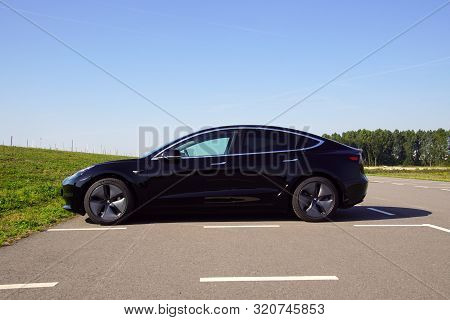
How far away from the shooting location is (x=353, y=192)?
7660mm

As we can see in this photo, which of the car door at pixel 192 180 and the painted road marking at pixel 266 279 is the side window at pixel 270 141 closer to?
the car door at pixel 192 180

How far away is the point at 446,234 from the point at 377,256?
193cm

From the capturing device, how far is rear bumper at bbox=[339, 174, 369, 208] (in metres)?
7.61

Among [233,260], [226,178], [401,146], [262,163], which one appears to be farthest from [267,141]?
[401,146]

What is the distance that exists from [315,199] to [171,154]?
96.3 inches

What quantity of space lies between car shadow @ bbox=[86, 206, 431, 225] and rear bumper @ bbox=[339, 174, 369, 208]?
0.34m

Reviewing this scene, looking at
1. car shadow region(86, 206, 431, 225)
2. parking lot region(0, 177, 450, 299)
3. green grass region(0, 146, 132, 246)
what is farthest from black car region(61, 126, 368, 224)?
green grass region(0, 146, 132, 246)

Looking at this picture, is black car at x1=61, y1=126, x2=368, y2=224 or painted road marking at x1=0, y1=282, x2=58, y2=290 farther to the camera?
black car at x1=61, y1=126, x2=368, y2=224

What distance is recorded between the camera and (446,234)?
638 centimetres

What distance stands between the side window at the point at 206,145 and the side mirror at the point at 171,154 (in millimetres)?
118

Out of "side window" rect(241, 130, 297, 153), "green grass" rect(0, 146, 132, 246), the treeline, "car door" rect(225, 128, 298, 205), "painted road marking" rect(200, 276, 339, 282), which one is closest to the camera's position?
"painted road marking" rect(200, 276, 339, 282)

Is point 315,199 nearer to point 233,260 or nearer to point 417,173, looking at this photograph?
point 233,260

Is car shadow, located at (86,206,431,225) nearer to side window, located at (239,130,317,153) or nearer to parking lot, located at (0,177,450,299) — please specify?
parking lot, located at (0,177,450,299)
